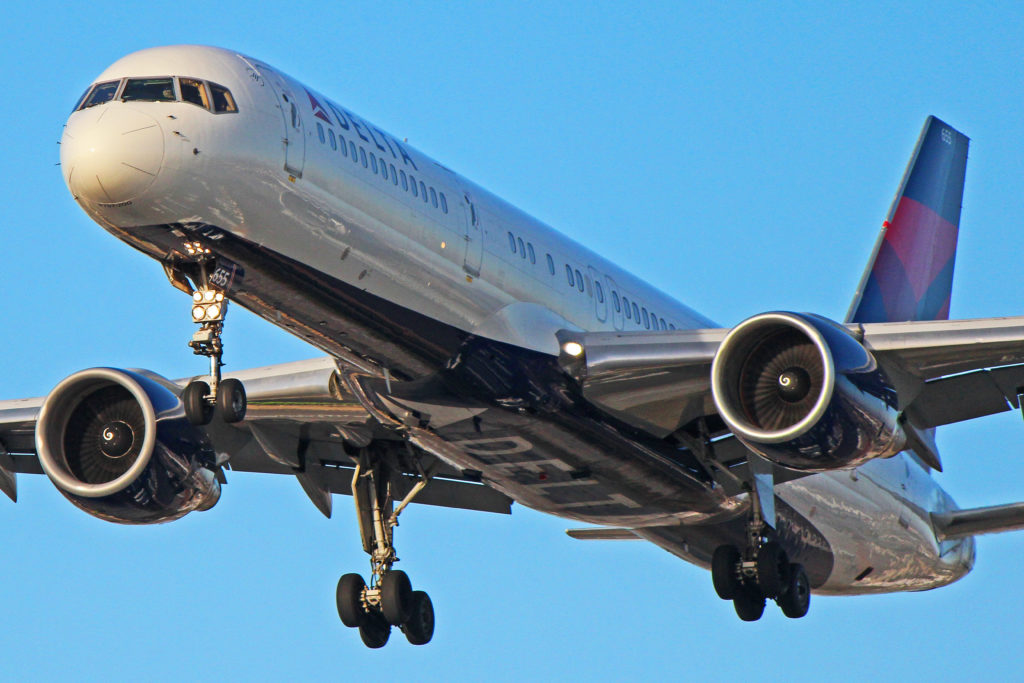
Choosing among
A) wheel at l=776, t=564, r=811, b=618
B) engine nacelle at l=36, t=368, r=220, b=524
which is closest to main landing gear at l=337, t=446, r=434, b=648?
engine nacelle at l=36, t=368, r=220, b=524

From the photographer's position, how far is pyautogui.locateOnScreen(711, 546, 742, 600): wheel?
27.6m

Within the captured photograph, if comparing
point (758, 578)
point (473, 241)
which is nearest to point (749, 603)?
point (758, 578)

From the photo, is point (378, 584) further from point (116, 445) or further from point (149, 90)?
point (149, 90)

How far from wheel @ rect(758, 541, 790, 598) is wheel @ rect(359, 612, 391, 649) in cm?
639

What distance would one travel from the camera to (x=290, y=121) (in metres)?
20.4

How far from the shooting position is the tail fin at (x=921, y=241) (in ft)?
111

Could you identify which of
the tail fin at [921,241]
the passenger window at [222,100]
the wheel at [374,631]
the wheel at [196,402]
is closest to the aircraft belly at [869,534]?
the tail fin at [921,241]

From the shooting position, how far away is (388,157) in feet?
71.3

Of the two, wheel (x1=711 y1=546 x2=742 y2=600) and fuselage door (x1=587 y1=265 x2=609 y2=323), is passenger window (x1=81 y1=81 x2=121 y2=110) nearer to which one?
fuselage door (x1=587 y1=265 x2=609 y2=323)

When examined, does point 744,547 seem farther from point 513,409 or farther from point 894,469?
point 513,409

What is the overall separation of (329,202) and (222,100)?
1839 millimetres

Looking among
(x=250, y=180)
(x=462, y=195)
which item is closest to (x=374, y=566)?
(x=462, y=195)

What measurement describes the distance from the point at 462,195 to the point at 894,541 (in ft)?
40.5

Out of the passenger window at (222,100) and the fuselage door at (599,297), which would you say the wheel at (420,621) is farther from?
the passenger window at (222,100)
